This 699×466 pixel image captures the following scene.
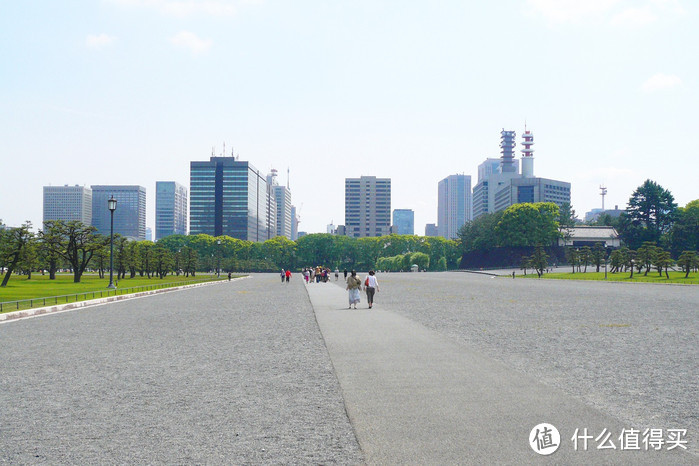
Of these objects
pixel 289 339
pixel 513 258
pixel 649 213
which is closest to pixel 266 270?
pixel 513 258

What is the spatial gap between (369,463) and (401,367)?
500cm

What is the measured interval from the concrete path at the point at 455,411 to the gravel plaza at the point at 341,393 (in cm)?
2

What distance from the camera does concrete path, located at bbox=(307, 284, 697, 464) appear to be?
571cm

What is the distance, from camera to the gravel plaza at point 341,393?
5965mm

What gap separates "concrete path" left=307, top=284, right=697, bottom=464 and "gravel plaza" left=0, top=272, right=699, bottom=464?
0.02 m

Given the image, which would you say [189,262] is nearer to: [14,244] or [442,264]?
[14,244]

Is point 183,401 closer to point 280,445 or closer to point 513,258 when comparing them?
point 280,445

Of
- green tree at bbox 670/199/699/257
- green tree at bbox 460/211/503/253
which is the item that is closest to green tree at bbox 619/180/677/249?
green tree at bbox 670/199/699/257

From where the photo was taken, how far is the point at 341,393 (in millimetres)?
8500

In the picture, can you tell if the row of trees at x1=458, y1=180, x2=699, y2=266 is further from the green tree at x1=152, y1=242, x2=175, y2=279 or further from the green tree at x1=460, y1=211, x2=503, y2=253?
the green tree at x1=152, y1=242, x2=175, y2=279

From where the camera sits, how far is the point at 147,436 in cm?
646

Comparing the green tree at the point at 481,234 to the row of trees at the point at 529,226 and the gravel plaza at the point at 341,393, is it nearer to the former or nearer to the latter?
the row of trees at the point at 529,226

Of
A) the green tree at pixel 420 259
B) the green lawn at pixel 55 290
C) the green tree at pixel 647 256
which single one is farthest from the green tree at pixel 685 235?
the green lawn at pixel 55 290

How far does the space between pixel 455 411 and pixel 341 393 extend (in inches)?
74.0
